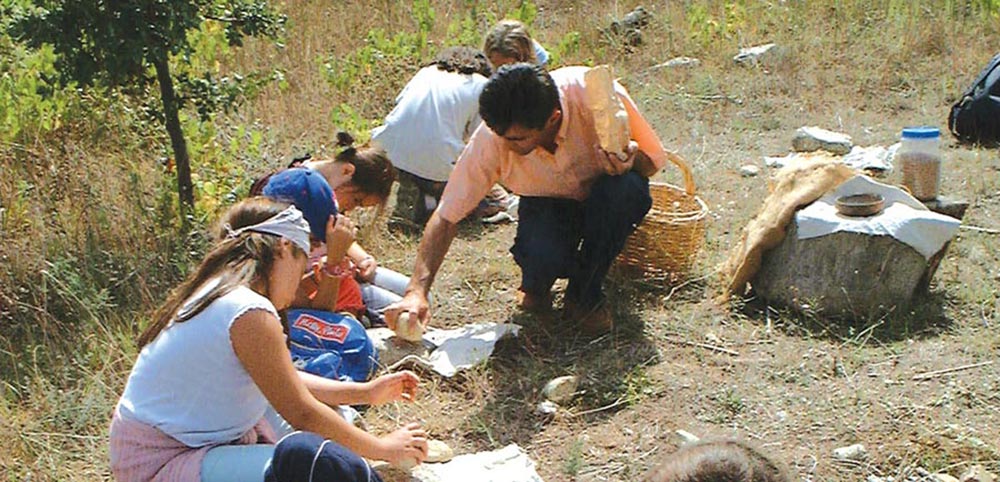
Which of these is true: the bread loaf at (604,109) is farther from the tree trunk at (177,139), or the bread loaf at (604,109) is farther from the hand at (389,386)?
the tree trunk at (177,139)

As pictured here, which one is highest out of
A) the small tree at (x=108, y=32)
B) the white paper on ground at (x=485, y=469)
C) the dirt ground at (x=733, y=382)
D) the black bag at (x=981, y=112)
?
the small tree at (x=108, y=32)

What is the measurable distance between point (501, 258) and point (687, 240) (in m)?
0.90

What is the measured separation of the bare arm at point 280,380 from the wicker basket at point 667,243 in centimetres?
209

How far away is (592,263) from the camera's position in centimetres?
425

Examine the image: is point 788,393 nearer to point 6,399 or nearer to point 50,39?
point 6,399

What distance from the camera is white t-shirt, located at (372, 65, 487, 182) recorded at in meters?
5.62

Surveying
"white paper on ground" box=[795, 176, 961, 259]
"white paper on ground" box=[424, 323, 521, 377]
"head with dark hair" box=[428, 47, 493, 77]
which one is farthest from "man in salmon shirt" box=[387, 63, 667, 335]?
A: "head with dark hair" box=[428, 47, 493, 77]

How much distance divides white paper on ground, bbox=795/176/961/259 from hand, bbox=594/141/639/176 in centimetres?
71

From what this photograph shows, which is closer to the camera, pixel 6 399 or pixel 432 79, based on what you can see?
pixel 6 399

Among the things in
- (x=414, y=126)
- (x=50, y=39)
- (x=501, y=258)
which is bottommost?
(x=501, y=258)

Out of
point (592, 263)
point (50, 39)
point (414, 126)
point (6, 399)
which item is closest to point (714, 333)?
point (592, 263)

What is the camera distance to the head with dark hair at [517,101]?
12.5 feet

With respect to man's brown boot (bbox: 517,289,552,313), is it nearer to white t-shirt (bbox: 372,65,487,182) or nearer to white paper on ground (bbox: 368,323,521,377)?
white paper on ground (bbox: 368,323,521,377)

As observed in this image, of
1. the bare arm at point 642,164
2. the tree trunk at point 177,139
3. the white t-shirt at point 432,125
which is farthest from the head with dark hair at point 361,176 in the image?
the white t-shirt at point 432,125
